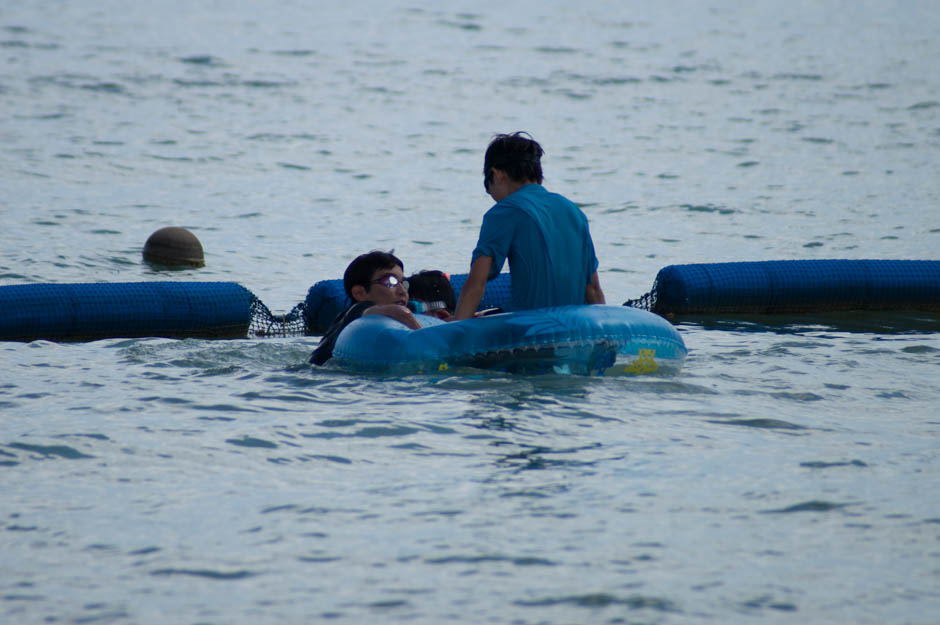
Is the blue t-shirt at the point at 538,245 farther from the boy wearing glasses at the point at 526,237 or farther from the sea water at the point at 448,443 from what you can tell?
the sea water at the point at 448,443

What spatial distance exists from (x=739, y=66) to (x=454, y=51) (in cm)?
783

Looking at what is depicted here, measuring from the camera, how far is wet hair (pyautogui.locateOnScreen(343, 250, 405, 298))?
6145 millimetres

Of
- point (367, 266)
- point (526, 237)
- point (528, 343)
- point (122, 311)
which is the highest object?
point (526, 237)

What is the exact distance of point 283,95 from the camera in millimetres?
26266


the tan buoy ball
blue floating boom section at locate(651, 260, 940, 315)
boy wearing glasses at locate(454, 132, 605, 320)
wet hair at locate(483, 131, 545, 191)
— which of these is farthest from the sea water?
wet hair at locate(483, 131, 545, 191)

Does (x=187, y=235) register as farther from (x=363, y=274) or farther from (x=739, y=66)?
(x=739, y=66)

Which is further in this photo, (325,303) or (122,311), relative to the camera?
(325,303)

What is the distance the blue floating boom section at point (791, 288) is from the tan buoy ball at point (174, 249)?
452 cm

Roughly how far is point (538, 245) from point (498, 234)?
7.7 inches

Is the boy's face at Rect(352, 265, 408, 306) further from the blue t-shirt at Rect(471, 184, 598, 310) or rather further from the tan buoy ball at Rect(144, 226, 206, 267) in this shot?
the tan buoy ball at Rect(144, 226, 206, 267)

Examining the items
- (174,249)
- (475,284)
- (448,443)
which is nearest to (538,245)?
(475,284)

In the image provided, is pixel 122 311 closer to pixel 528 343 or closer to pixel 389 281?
pixel 389 281

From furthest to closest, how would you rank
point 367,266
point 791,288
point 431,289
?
point 791,288 → point 431,289 → point 367,266

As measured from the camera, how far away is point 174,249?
35.9 ft
